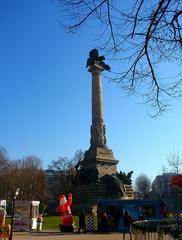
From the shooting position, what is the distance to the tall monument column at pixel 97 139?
51.9 meters

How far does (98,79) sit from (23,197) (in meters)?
31.6

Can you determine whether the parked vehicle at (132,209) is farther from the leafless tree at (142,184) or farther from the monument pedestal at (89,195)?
the leafless tree at (142,184)

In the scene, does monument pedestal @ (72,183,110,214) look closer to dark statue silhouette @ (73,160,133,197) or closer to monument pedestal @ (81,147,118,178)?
dark statue silhouette @ (73,160,133,197)

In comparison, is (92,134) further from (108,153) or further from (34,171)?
(34,171)

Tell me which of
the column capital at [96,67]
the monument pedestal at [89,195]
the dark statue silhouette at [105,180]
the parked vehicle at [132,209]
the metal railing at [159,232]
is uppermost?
the column capital at [96,67]

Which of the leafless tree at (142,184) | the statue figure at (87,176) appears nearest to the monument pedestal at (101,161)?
the statue figure at (87,176)

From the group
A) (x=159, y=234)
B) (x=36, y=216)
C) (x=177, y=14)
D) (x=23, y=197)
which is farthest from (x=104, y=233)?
(x=23, y=197)

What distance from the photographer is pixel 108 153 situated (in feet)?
177

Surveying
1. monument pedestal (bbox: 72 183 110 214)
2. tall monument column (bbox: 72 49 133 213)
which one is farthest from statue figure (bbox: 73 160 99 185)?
monument pedestal (bbox: 72 183 110 214)

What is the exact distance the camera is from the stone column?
178 ft

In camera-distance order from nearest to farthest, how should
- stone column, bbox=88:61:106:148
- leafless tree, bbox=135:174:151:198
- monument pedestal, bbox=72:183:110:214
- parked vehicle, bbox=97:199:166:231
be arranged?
parked vehicle, bbox=97:199:166:231 → monument pedestal, bbox=72:183:110:214 → stone column, bbox=88:61:106:148 → leafless tree, bbox=135:174:151:198

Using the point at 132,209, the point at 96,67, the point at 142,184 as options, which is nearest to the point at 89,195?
the point at 96,67

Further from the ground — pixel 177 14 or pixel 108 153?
pixel 108 153

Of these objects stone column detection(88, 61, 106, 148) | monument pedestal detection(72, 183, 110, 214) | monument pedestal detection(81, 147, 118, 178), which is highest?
stone column detection(88, 61, 106, 148)
